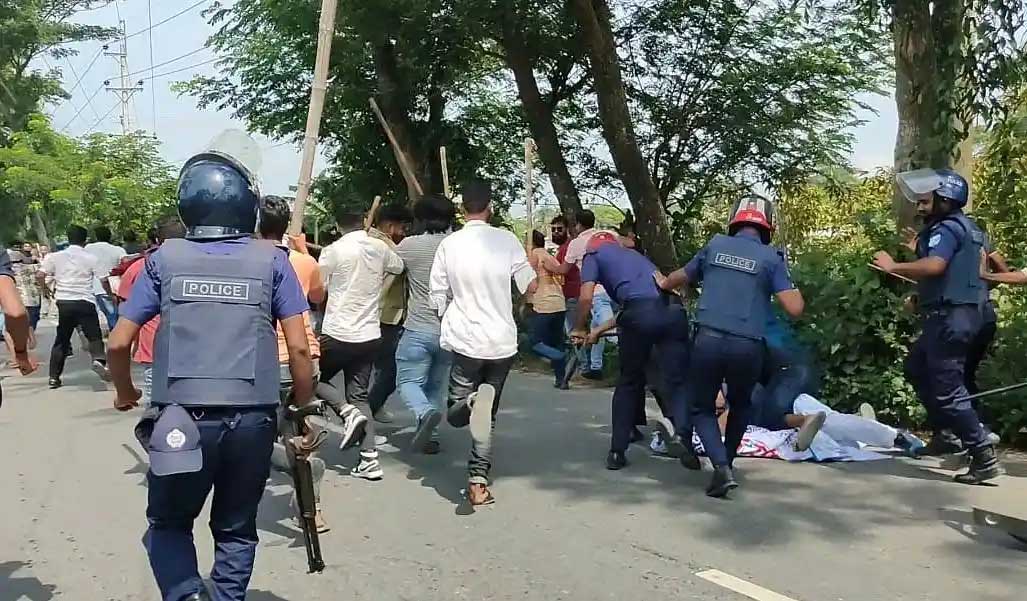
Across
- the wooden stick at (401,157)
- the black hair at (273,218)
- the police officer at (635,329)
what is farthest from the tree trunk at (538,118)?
the black hair at (273,218)

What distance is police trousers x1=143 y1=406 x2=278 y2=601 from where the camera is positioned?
341cm

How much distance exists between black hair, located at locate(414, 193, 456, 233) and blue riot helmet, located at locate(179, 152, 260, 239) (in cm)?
342

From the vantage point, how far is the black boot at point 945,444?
6512 millimetres

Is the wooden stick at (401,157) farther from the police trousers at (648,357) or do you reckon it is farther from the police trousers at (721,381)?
the police trousers at (721,381)

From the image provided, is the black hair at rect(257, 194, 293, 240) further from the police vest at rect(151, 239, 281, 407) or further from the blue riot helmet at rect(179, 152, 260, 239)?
the police vest at rect(151, 239, 281, 407)

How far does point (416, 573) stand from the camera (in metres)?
4.82

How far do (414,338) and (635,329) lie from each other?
4.82 ft

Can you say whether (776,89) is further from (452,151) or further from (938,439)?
(938,439)

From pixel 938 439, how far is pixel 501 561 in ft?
10.7

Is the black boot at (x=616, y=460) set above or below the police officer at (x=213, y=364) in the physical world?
below

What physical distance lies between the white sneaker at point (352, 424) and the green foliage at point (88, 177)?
2630 centimetres

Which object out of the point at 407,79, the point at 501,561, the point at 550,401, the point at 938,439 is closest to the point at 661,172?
the point at 407,79

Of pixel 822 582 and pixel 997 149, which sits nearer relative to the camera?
pixel 822 582

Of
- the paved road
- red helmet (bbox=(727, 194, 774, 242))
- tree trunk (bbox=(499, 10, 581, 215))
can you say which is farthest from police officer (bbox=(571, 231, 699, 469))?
tree trunk (bbox=(499, 10, 581, 215))
